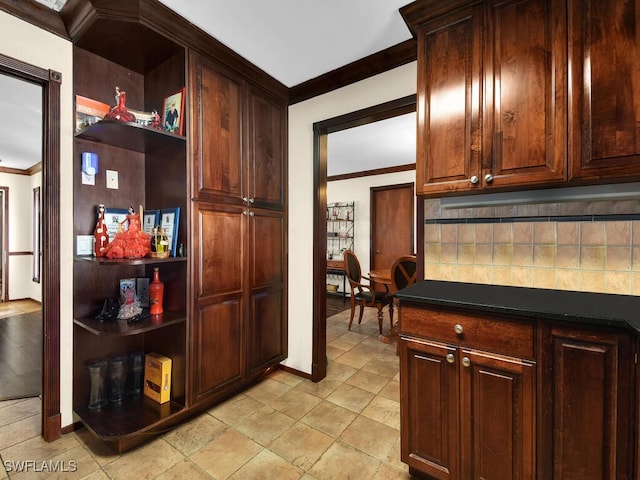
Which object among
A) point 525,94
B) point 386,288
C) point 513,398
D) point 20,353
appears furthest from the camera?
point 386,288

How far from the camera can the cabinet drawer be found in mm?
1198

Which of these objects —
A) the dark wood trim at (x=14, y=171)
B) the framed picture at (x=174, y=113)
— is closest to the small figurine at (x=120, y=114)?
the framed picture at (x=174, y=113)

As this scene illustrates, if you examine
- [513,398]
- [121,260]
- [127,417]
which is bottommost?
[127,417]

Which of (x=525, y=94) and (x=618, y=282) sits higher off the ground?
(x=525, y=94)

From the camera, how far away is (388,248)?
554cm

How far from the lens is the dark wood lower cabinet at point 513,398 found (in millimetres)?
A: 1060

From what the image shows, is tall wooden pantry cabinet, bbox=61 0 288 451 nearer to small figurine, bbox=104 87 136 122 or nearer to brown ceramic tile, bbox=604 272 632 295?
small figurine, bbox=104 87 136 122

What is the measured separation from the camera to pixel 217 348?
2074 mm

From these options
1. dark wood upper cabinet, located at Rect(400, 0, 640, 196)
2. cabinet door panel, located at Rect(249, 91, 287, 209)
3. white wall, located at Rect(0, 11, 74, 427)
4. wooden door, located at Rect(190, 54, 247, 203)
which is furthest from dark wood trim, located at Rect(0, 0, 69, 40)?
dark wood upper cabinet, located at Rect(400, 0, 640, 196)

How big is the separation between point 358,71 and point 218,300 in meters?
1.94

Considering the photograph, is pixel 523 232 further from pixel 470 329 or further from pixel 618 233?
pixel 470 329

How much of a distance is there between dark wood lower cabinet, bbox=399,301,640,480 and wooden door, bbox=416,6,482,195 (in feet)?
2.30

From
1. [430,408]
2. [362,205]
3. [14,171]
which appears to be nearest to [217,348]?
[430,408]

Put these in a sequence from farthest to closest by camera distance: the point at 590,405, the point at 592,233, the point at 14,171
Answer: the point at 14,171, the point at 592,233, the point at 590,405
